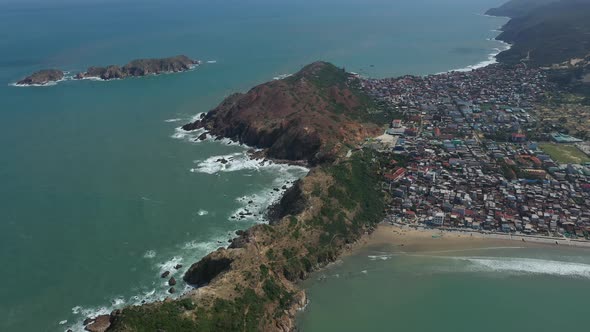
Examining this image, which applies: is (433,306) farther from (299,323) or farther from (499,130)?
(499,130)

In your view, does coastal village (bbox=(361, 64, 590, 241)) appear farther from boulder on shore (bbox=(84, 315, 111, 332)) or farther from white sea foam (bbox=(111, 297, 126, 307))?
boulder on shore (bbox=(84, 315, 111, 332))

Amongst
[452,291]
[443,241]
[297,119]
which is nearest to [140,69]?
[297,119]

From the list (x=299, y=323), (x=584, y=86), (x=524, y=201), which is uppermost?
(x=584, y=86)

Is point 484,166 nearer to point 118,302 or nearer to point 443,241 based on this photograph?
point 443,241

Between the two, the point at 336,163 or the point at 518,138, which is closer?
the point at 336,163

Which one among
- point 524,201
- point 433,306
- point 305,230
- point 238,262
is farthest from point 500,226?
point 238,262

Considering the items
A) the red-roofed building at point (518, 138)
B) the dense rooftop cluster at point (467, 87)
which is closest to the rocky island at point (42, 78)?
the dense rooftop cluster at point (467, 87)

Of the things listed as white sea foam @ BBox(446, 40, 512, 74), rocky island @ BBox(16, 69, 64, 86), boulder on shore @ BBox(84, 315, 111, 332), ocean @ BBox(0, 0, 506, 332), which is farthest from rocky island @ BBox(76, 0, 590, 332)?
rocky island @ BBox(16, 69, 64, 86)

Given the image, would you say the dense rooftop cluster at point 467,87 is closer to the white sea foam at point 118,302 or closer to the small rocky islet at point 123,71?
the small rocky islet at point 123,71
